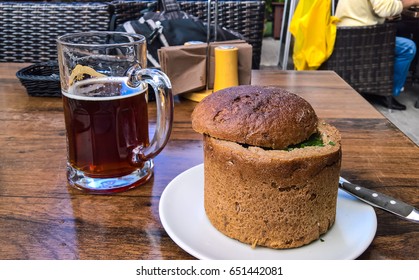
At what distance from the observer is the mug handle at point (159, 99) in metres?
0.73

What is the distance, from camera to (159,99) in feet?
2.44

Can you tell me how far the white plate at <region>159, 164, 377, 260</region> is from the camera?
1.88 ft

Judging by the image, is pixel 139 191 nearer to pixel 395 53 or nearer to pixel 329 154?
pixel 329 154

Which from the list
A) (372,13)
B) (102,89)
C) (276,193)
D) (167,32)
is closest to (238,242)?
(276,193)

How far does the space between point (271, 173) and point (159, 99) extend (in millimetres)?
268

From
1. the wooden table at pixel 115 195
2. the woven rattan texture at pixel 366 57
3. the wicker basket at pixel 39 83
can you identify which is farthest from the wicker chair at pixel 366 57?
the wicker basket at pixel 39 83

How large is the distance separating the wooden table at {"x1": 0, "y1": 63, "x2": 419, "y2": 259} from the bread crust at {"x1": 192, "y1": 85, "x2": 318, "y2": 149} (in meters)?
0.19

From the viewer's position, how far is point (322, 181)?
608mm

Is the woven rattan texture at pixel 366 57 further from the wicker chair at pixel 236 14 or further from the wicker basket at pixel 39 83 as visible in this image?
the wicker basket at pixel 39 83

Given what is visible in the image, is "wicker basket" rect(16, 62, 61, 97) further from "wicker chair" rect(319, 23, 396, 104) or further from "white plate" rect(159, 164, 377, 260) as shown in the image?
"wicker chair" rect(319, 23, 396, 104)

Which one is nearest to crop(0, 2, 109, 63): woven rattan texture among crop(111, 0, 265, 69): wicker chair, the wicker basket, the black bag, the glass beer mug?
crop(111, 0, 265, 69): wicker chair

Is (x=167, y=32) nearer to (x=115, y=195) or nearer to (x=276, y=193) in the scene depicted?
(x=115, y=195)

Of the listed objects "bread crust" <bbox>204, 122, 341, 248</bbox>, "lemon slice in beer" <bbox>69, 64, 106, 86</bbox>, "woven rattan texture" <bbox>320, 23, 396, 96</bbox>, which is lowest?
"woven rattan texture" <bbox>320, 23, 396, 96</bbox>

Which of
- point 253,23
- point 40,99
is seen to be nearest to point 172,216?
point 40,99
